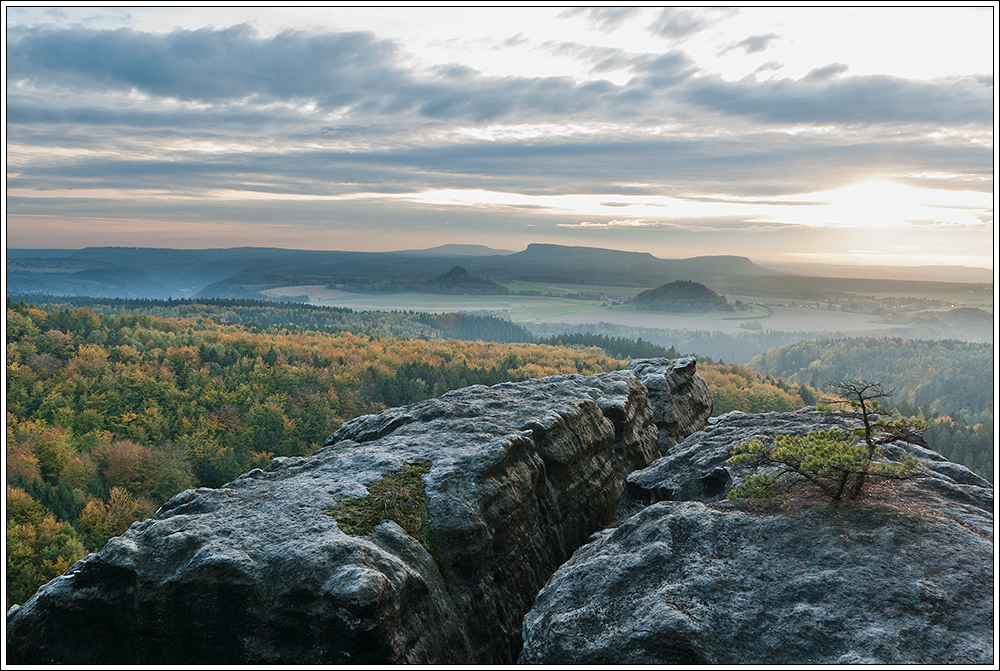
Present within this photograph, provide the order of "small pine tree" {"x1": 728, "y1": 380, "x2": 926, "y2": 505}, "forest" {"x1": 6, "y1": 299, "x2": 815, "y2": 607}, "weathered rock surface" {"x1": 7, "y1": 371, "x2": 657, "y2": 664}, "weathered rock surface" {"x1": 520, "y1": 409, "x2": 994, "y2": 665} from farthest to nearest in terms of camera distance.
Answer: "forest" {"x1": 6, "y1": 299, "x2": 815, "y2": 607} < "small pine tree" {"x1": 728, "y1": 380, "x2": 926, "y2": 505} < "weathered rock surface" {"x1": 7, "y1": 371, "x2": 657, "y2": 664} < "weathered rock surface" {"x1": 520, "y1": 409, "x2": 994, "y2": 665}

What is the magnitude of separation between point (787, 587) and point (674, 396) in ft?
43.4

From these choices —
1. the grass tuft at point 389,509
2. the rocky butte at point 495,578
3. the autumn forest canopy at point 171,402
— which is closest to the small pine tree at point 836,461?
the rocky butte at point 495,578

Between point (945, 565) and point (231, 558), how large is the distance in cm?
924

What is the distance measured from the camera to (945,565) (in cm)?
729

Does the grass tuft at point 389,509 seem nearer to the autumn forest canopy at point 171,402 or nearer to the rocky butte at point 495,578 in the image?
the rocky butte at point 495,578

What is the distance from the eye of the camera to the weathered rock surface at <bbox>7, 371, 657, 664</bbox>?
25.4 feet

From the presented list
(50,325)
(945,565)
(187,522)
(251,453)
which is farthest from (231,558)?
(50,325)

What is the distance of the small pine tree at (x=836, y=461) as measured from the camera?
8.28 meters

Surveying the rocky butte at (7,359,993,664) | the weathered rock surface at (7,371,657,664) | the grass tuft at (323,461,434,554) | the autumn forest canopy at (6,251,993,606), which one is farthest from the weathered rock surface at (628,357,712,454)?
the autumn forest canopy at (6,251,993,606)

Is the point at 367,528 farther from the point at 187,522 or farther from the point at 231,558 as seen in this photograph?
the point at 187,522

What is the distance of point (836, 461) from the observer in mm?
8102

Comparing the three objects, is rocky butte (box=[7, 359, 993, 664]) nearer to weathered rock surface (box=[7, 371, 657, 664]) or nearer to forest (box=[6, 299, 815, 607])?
weathered rock surface (box=[7, 371, 657, 664])

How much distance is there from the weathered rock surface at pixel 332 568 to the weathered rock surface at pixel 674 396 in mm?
7163

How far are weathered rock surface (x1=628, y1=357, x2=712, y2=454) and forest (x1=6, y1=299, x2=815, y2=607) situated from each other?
174 feet
